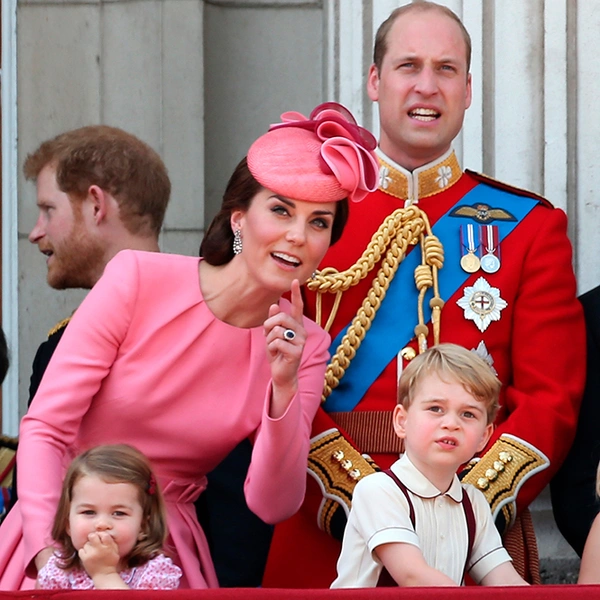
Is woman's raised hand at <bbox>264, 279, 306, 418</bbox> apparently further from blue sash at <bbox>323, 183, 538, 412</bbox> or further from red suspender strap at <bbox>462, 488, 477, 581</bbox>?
blue sash at <bbox>323, 183, 538, 412</bbox>

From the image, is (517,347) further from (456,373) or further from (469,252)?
(456,373)

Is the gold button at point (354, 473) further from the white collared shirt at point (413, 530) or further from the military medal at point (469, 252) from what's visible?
the military medal at point (469, 252)

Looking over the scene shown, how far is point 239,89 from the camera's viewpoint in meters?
5.07

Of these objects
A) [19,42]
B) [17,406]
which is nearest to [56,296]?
[17,406]

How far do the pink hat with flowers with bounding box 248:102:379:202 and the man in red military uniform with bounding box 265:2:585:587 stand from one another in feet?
1.40

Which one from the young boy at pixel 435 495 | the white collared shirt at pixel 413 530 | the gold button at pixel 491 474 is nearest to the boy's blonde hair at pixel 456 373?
the young boy at pixel 435 495

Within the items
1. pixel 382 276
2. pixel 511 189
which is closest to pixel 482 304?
pixel 382 276

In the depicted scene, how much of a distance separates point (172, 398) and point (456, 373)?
0.60 meters

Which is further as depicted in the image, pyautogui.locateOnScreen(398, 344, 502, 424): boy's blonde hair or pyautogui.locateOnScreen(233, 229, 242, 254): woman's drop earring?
pyautogui.locateOnScreen(233, 229, 242, 254): woman's drop earring

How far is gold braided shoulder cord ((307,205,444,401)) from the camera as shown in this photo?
12.4 feet

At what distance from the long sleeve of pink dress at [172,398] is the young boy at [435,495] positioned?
0.24 m

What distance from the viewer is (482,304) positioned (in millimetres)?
3797

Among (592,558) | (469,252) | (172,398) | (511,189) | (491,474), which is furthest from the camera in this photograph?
(511,189)

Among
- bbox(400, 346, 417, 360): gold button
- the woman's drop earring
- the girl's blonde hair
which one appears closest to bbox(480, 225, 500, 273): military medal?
bbox(400, 346, 417, 360): gold button
